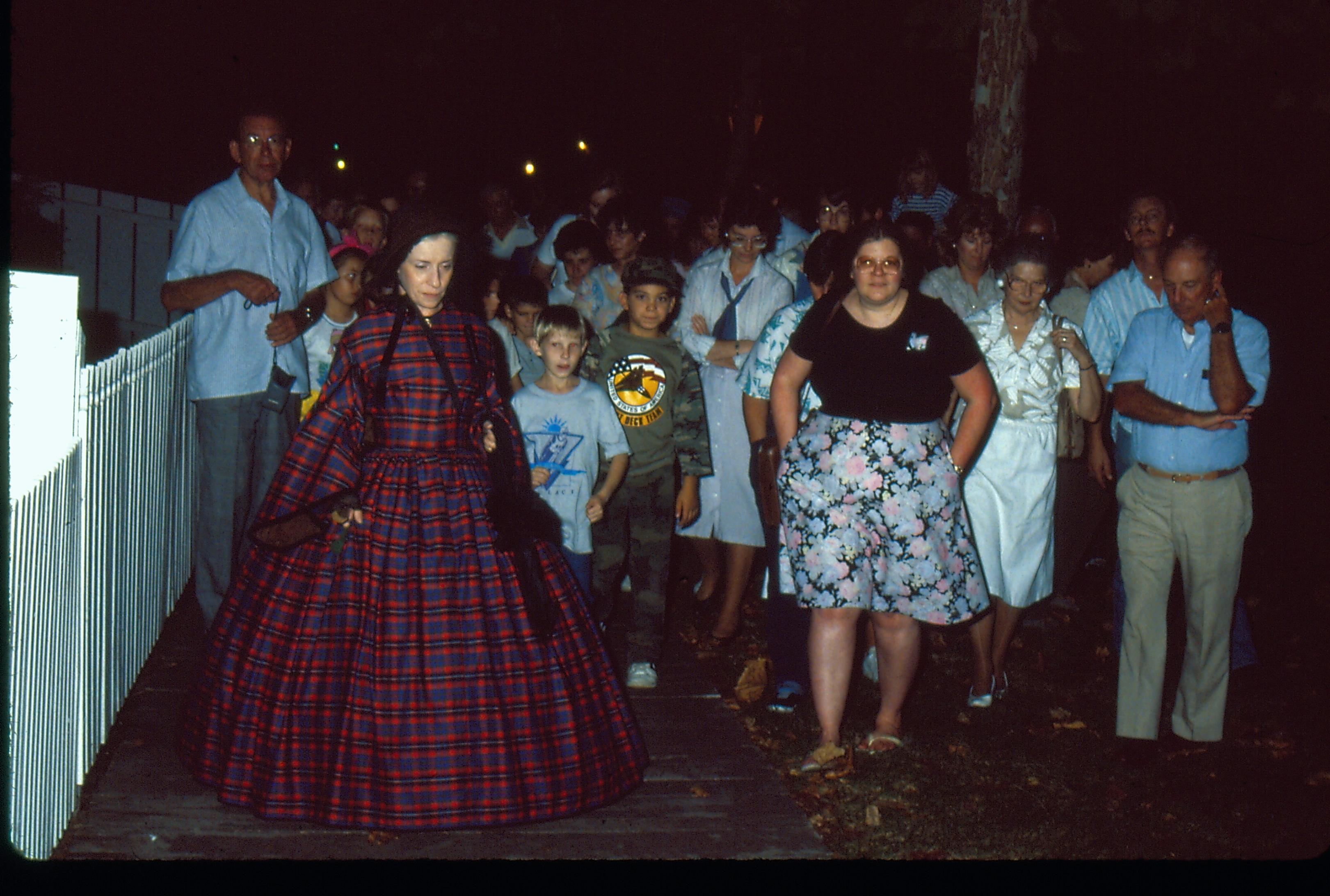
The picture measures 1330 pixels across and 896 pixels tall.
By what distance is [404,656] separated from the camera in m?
5.02

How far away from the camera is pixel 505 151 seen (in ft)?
103

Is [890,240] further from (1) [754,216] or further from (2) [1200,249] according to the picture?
(1) [754,216]

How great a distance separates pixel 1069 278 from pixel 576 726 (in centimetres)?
476

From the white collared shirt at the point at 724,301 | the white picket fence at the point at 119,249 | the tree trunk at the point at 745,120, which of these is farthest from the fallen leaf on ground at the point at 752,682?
the tree trunk at the point at 745,120

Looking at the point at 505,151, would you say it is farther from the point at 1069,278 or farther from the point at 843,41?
the point at 1069,278

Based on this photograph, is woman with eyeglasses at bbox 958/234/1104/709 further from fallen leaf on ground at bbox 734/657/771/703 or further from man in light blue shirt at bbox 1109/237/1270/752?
fallen leaf on ground at bbox 734/657/771/703

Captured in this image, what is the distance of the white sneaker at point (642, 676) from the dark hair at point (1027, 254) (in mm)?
2532

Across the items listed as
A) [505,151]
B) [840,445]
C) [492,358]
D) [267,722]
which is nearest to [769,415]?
[840,445]

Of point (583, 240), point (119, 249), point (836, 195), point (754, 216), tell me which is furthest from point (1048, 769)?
point (119, 249)

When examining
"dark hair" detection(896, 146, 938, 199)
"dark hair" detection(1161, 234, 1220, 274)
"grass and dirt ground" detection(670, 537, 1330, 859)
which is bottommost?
"grass and dirt ground" detection(670, 537, 1330, 859)

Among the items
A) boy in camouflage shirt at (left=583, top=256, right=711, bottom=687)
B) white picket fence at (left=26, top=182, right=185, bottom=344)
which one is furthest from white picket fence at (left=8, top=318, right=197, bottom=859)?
white picket fence at (left=26, top=182, right=185, bottom=344)

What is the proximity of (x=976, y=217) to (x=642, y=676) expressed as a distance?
3128 mm

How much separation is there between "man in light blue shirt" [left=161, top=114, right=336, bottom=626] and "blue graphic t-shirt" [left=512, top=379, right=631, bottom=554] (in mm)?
1349

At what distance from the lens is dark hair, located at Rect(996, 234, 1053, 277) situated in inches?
267
